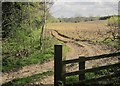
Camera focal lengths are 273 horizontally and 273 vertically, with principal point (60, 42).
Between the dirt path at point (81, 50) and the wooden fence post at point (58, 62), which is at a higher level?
the wooden fence post at point (58, 62)

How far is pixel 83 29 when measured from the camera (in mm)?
23984

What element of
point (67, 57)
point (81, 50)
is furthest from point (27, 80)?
point (81, 50)

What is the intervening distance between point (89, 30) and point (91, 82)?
15.1 metres

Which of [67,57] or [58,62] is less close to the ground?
[58,62]

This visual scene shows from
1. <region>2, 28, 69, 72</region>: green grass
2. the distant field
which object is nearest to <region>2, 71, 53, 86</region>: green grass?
<region>2, 28, 69, 72</region>: green grass

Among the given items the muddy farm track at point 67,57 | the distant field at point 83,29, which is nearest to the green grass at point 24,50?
the muddy farm track at point 67,57

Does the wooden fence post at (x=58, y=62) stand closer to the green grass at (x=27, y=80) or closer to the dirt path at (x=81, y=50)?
the green grass at (x=27, y=80)

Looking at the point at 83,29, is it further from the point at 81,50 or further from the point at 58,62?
the point at 58,62

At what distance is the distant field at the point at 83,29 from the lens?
74.4ft

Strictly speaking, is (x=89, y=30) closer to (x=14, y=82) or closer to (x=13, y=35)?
(x=13, y=35)

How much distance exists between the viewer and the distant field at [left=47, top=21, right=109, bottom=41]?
74.4 feet

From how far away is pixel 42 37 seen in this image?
20.2 metres

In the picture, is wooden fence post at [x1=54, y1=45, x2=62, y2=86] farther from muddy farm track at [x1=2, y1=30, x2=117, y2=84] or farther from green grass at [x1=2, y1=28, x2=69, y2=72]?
green grass at [x1=2, y1=28, x2=69, y2=72]

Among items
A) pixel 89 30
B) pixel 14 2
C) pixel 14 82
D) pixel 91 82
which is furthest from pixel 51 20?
pixel 91 82
